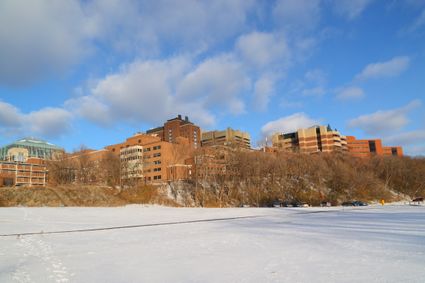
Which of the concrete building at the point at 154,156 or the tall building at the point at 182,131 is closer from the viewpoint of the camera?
the concrete building at the point at 154,156

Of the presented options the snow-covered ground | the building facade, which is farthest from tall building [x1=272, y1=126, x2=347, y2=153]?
the snow-covered ground

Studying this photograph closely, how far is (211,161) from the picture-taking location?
8744cm

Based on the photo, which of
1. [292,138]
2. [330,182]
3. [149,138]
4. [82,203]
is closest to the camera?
[82,203]

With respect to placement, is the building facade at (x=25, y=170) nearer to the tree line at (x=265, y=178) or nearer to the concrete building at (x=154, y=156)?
the concrete building at (x=154, y=156)

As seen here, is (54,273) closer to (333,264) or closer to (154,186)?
(333,264)

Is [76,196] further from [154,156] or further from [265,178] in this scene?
[154,156]

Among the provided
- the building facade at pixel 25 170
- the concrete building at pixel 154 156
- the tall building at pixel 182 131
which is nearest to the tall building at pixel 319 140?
the tall building at pixel 182 131

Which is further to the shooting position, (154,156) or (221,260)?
(154,156)

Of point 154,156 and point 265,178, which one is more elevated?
point 154,156

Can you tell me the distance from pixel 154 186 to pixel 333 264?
78.1 metres

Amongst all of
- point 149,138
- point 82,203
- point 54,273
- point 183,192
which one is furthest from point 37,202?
point 149,138

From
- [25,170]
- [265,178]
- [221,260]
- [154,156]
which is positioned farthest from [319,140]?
[221,260]

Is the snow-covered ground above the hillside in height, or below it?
below

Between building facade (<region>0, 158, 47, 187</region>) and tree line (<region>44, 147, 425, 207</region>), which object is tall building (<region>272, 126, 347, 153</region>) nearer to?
tree line (<region>44, 147, 425, 207</region>)
